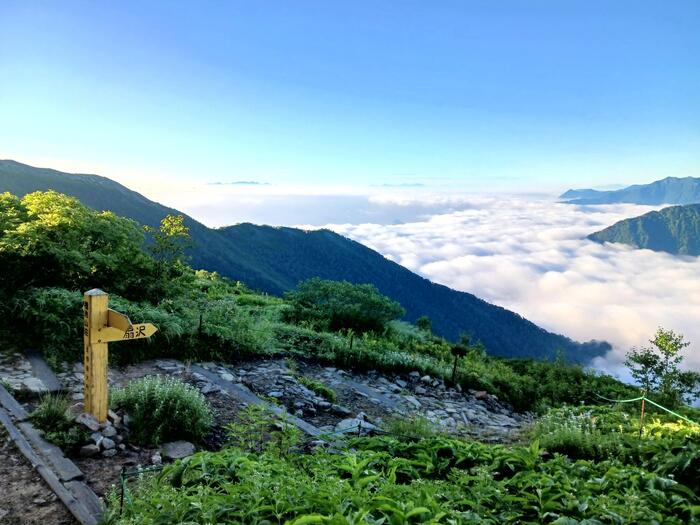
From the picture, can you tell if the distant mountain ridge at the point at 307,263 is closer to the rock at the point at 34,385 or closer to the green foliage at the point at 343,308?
the green foliage at the point at 343,308

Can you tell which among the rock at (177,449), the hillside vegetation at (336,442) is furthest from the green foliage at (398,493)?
the rock at (177,449)

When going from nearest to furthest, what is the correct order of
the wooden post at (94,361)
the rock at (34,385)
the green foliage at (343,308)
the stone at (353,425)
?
1. the wooden post at (94,361)
2. the rock at (34,385)
3. the stone at (353,425)
4. the green foliage at (343,308)

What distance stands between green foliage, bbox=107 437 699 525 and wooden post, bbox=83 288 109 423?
1.62 metres

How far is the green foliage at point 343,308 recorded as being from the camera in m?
A: 15.5

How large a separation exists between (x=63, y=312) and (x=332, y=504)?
7.32 metres

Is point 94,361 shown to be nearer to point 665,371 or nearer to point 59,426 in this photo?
point 59,426

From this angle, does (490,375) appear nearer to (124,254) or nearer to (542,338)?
(124,254)

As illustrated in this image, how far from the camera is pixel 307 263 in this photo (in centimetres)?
10038

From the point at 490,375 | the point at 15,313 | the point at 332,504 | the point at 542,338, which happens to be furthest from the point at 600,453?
the point at 542,338

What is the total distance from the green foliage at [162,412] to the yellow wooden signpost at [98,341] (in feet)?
1.32

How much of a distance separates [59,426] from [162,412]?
108 cm

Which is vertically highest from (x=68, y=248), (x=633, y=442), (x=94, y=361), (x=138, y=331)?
(x=68, y=248)

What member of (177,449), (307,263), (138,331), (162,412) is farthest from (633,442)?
(307,263)

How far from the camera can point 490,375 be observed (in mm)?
13062
